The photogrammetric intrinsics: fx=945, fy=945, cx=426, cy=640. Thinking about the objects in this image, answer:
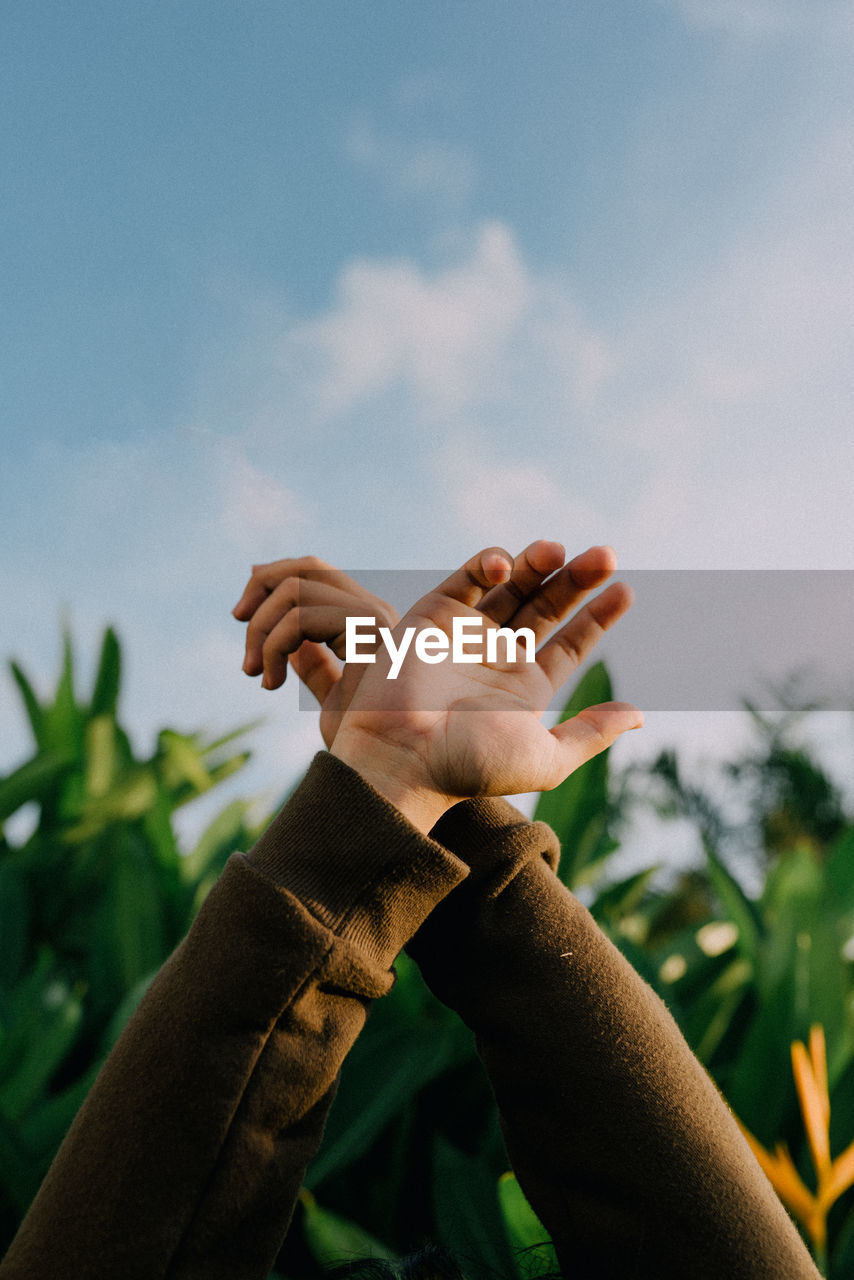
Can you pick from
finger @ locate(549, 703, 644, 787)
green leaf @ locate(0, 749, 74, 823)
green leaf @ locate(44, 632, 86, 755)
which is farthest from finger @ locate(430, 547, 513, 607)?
green leaf @ locate(44, 632, 86, 755)

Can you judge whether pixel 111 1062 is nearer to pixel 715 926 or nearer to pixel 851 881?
pixel 715 926

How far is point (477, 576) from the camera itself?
0.61 m

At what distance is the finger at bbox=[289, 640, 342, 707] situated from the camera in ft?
2.39

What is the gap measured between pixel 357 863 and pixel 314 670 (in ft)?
0.89

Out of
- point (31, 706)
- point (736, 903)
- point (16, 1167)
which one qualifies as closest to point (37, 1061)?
point (16, 1167)

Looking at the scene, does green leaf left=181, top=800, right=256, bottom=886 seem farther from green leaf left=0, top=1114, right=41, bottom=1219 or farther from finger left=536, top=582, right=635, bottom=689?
finger left=536, top=582, right=635, bottom=689

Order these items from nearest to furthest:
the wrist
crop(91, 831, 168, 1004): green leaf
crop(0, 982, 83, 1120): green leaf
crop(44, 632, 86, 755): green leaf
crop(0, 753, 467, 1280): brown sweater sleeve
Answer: crop(0, 753, 467, 1280): brown sweater sleeve
the wrist
crop(0, 982, 83, 1120): green leaf
crop(91, 831, 168, 1004): green leaf
crop(44, 632, 86, 755): green leaf

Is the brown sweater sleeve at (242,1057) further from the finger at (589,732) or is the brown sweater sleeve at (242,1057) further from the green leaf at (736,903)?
the green leaf at (736,903)

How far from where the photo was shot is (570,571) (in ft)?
2.08

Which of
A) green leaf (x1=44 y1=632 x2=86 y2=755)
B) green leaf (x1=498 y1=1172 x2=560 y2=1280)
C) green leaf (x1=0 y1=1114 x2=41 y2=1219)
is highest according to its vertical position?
green leaf (x1=44 y1=632 x2=86 y2=755)

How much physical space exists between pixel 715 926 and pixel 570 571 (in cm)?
75

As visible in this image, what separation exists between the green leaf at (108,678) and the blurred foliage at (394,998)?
0.11 m

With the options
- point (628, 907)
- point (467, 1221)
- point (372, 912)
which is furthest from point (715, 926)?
point (372, 912)

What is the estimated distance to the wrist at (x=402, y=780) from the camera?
1.74ft
